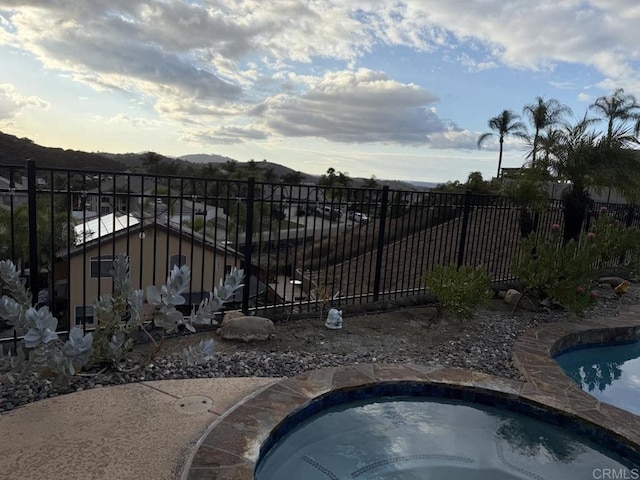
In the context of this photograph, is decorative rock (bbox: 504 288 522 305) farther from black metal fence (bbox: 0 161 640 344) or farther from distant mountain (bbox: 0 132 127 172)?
distant mountain (bbox: 0 132 127 172)

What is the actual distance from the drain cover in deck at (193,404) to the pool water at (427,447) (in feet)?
1.95

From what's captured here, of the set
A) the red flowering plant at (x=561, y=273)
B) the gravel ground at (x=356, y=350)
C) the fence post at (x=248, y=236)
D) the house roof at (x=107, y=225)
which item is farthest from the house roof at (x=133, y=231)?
the red flowering plant at (x=561, y=273)

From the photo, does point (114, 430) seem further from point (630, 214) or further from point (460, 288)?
point (630, 214)

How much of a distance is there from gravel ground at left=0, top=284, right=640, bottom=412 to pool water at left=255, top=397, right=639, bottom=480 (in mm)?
695

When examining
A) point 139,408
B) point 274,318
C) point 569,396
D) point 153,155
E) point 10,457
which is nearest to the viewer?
point 10,457

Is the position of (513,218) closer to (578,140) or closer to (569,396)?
(578,140)

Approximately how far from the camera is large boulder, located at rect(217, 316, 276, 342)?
473 centimetres

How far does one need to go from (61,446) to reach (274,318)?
10.2ft

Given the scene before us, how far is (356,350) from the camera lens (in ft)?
15.7

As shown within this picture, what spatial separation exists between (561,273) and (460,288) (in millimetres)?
1919

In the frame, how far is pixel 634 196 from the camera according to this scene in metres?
9.13

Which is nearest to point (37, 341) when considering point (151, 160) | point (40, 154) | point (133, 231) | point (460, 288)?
point (460, 288)

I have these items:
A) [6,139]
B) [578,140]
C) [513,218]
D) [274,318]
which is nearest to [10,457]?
[274,318]

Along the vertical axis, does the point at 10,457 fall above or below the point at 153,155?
below
